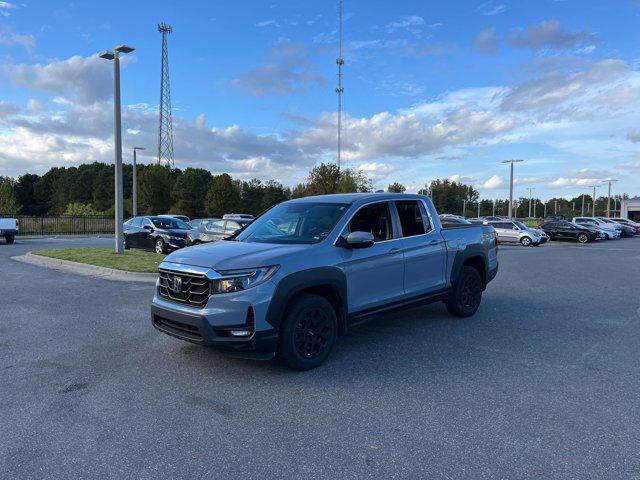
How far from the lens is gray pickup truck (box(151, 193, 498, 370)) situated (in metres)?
4.40

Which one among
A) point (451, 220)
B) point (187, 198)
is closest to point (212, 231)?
point (451, 220)

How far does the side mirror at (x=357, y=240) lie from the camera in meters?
4.95

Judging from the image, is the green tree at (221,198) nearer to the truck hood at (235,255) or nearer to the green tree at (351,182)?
the green tree at (351,182)

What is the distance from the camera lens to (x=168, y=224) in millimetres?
18516

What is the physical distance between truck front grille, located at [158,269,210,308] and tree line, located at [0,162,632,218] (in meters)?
42.4

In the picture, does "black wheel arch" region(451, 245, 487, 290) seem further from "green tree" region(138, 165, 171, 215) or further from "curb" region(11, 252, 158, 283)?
"green tree" region(138, 165, 171, 215)

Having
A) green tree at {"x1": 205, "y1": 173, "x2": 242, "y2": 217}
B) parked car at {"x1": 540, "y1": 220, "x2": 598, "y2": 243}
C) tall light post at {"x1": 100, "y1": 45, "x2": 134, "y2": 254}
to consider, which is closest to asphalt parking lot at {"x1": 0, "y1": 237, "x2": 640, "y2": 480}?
tall light post at {"x1": 100, "y1": 45, "x2": 134, "y2": 254}

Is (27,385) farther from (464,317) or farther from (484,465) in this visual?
(464,317)

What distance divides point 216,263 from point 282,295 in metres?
0.71

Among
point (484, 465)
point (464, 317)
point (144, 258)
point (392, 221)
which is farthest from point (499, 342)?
point (144, 258)

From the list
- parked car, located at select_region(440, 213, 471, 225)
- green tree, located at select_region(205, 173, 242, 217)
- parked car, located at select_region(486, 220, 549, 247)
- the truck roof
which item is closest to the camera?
the truck roof

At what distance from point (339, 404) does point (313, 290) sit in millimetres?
1254

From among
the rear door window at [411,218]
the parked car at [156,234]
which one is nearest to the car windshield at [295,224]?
the rear door window at [411,218]

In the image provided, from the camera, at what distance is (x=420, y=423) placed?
3.66 m
